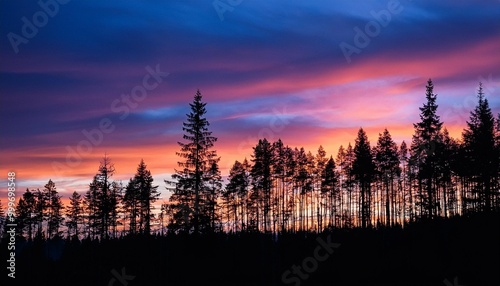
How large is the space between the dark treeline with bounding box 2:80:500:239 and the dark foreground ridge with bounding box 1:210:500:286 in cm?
2490

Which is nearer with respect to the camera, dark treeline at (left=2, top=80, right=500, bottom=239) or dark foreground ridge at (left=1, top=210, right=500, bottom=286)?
dark foreground ridge at (left=1, top=210, right=500, bottom=286)

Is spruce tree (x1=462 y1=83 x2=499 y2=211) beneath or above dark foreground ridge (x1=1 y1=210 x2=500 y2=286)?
above

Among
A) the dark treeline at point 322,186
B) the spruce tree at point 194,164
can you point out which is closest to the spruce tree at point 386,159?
the dark treeline at point 322,186

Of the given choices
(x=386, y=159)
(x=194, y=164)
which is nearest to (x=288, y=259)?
(x=194, y=164)

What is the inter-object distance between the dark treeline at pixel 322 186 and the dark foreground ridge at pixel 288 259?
24.9 metres

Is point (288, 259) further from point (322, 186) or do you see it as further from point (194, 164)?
point (322, 186)

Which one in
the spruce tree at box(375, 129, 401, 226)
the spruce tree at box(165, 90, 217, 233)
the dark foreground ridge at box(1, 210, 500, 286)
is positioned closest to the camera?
the dark foreground ridge at box(1, 210, 500, 286)

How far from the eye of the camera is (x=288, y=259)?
70.2 ft

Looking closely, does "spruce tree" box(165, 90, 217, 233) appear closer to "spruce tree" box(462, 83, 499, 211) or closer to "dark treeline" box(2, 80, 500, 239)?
"dark treeline" box(2, 80, 500, 239)

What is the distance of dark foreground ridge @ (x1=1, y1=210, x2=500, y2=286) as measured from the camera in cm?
1866

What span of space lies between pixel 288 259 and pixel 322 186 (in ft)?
211

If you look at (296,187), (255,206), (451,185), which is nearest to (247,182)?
(255,206)

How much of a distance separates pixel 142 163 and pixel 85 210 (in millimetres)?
26810

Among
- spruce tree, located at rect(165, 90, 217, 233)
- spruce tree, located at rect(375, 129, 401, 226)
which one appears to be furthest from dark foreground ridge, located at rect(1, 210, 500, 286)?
spruce tree, located at rect(375, 129, 401, 226)
